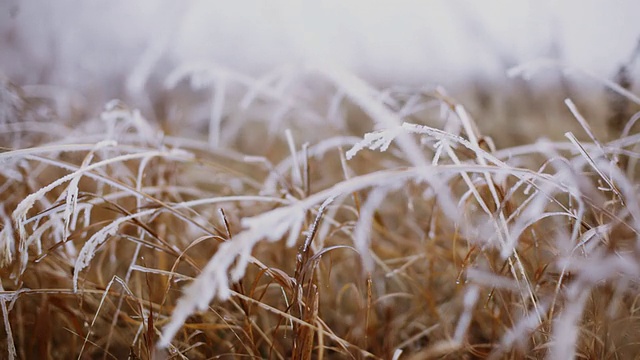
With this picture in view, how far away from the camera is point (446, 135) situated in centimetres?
40

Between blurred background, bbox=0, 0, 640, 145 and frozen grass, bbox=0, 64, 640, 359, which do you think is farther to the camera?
blurred background, bbox=0, 0, 640, 145

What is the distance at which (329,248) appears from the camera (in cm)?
43

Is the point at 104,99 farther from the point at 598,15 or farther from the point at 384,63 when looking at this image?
the point at 598,15

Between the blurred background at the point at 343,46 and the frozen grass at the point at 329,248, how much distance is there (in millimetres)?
111

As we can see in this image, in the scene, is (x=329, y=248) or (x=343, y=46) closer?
(x=329, y=248)

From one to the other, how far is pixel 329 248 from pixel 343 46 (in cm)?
73

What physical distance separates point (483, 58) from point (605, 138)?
0.26 m

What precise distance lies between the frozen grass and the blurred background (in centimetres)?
11

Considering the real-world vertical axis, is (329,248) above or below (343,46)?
below

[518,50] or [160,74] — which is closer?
[518,50]

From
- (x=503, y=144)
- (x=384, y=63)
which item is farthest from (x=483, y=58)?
(x=384, y=63)

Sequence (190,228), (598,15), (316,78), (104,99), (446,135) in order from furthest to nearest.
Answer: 1. (104,99)
2. (316,78)
3. (598,15)
4. (190,228)
5. (446,135)

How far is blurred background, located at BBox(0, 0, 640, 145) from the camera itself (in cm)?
85

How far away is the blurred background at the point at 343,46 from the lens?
0.85m
